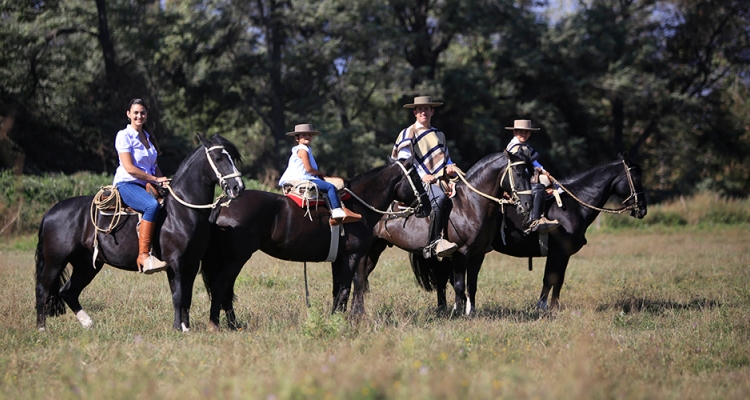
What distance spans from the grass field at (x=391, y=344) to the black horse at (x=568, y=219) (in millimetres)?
524

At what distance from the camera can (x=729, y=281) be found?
12.9 metres

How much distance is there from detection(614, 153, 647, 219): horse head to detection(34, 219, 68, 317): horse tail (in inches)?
316

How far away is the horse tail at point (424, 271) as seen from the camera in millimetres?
10695

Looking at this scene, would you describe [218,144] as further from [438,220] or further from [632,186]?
[632,186]

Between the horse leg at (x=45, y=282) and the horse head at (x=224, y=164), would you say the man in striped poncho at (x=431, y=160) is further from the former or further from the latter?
the horse leg at (x=45, y=282)

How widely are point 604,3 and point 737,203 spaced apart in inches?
543

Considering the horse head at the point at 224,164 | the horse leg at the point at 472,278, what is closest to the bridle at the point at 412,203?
the horse leg at the point at 472,278

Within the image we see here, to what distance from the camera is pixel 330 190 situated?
871cm

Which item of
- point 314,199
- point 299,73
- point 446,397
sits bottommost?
point 446,397

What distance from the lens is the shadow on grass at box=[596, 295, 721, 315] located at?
10.3 m

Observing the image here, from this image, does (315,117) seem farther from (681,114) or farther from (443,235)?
(443,235)

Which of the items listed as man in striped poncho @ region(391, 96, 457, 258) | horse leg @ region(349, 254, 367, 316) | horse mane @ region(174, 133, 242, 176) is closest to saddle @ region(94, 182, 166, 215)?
horse mane @ region(174, 133, 242, 176)

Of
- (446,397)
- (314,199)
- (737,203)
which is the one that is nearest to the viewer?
(446,397)

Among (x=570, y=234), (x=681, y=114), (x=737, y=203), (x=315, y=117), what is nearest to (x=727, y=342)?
(x=570, y=234)
